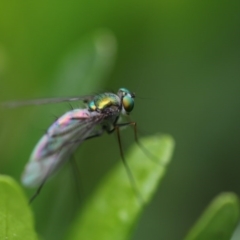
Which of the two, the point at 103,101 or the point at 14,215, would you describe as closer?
the point at 14,215

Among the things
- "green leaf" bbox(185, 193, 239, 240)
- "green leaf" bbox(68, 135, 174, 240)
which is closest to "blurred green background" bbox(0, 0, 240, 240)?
"green leaf" bbox(68, 135, 174, 240)

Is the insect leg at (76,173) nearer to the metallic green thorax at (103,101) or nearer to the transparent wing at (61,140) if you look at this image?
the transparent wing at (61,140)

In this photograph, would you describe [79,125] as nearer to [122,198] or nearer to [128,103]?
[128,103]

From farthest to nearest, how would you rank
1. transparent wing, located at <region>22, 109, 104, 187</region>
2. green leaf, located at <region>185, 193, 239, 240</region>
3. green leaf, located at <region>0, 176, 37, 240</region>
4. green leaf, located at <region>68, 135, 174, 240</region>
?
transparent wing, located at <region>22, 109, 104, 187</region> → green leaf, located at <region>68, 135, 174, 240</region> → green leaf, located at <region>185, 193, 239, 240</region> → green leaf, located at <region>0, 176, 37, 240</region>

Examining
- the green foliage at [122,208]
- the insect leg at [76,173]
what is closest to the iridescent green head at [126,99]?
the green foliage at [122,208]

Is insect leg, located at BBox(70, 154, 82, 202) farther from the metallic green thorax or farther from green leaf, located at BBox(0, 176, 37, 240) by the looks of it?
green leaf, located at BBox(0, 176, 37, 240)

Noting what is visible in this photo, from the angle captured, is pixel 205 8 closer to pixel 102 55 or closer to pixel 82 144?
pixel 102 55

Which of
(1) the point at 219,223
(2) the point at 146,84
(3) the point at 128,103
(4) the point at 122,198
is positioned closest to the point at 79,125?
(3) the point at 128,103
